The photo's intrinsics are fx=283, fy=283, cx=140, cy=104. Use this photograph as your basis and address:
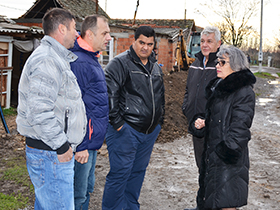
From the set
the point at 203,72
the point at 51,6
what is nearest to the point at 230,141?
the point at 203,72

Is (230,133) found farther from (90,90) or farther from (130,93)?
(90,90)

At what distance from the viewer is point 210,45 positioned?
13.6 feet

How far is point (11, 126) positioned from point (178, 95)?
24.9ft

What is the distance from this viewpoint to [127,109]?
3502 millimetres

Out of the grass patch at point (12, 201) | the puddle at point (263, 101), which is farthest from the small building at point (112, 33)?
the grass patch at point (12, 201)

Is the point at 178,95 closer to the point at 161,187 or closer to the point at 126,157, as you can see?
the point at 161,187

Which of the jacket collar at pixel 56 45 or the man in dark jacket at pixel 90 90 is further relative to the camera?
the man in dark jacket at pixel 90 90

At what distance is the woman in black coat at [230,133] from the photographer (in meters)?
2.96

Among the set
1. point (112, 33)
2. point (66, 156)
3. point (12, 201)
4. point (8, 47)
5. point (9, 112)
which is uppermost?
point (112, 33)

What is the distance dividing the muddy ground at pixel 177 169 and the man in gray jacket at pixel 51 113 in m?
1.95

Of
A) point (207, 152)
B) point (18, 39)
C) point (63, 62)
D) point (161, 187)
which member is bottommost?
point (161, 187)

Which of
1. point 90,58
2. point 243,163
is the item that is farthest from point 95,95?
point 243,163

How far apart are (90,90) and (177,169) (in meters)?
3.38

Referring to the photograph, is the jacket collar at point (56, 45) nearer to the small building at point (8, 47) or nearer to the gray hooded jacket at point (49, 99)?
the gray hooded jacket at point (49, 99)
